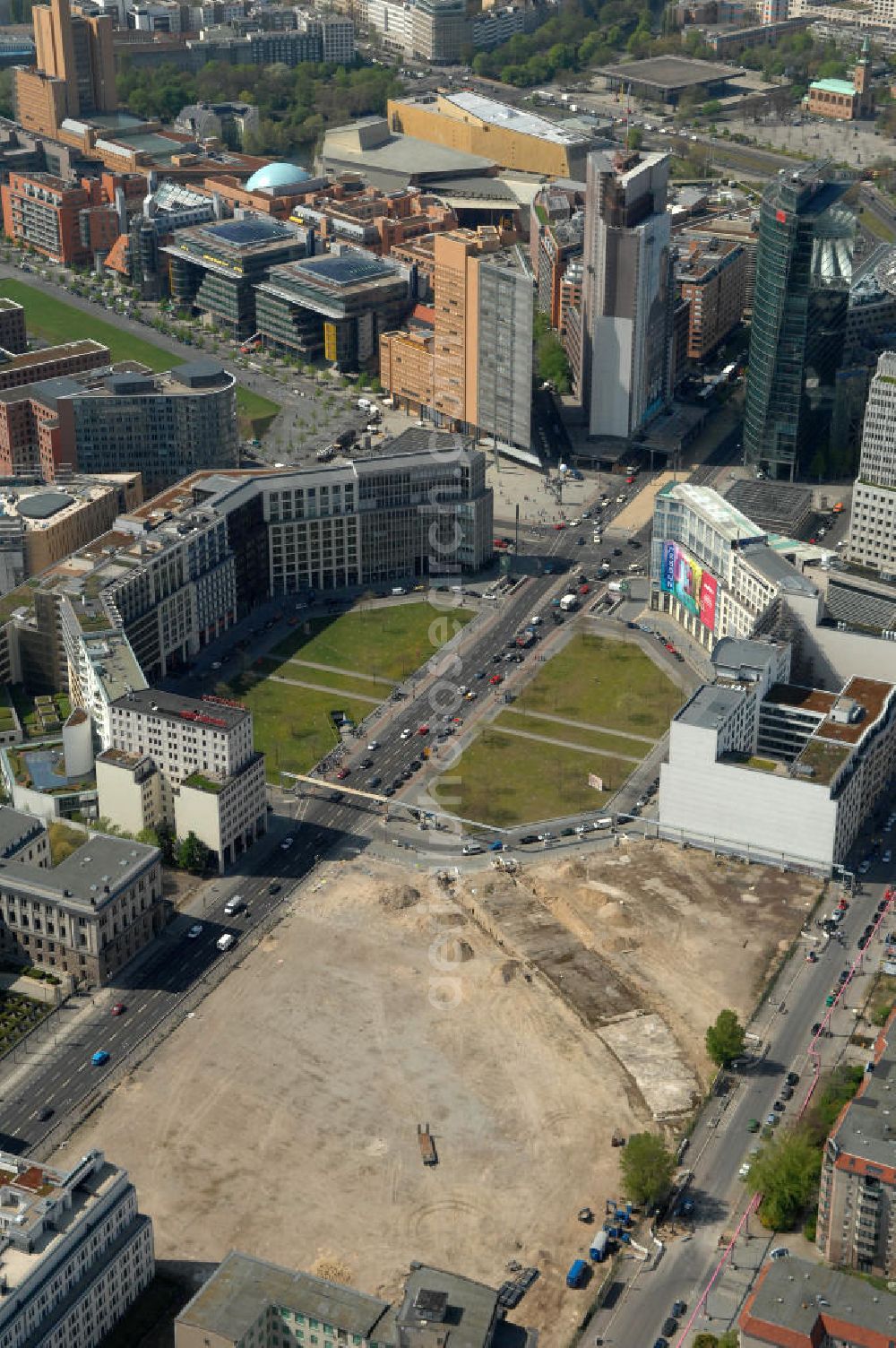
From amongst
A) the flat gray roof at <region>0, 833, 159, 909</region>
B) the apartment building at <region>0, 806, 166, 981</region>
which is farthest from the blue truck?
the flat gray roof at <region>0, 833, 159, 909</region>

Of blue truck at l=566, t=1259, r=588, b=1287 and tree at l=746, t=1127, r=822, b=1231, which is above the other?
tree at l=746, t=1127, r=822, b=1231

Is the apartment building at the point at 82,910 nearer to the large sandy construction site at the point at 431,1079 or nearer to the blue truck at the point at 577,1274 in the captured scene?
the large sandy construction site at the point at 431,1079

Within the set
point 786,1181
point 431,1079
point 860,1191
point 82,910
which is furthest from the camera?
point 82,910

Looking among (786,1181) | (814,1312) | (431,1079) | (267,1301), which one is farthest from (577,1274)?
(431,1079)

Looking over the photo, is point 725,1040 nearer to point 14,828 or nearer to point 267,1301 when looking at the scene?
point 267,1301

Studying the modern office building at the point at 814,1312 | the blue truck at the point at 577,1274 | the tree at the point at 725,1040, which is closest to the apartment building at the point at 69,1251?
the blue truck at the point at 577,1274

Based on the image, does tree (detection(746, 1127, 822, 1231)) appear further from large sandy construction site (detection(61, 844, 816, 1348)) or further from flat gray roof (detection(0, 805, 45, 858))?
flat gray roof (detection(0, 805, 45, 858))
